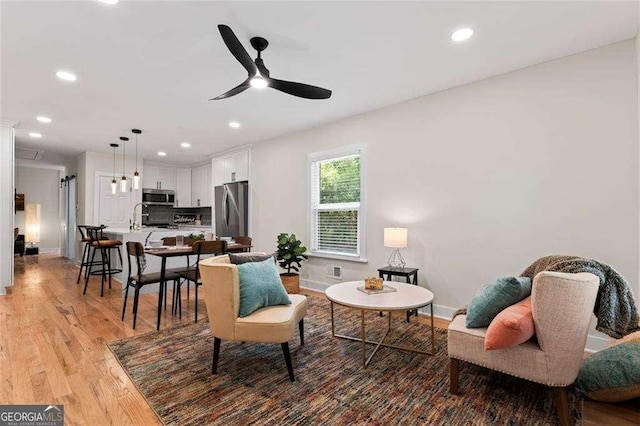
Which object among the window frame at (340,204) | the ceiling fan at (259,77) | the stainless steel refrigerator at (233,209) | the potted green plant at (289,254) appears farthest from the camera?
the stainless steel refrigerator at (233,209)

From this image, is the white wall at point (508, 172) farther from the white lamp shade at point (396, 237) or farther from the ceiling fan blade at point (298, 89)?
the ceiling fan blade at point (298, 89)

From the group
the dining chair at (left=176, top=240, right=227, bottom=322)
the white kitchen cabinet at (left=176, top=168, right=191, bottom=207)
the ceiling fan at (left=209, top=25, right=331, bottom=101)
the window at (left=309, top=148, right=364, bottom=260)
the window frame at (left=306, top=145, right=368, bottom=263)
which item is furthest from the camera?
the white kitchen cabinet at (left=176, top=168, right=191, bottom=207)

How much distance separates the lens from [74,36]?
246 centimetres

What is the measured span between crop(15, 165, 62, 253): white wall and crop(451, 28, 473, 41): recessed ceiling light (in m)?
11.0

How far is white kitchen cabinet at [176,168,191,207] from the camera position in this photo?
816 centimetres

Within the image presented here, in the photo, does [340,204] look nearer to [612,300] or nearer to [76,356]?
[612,300]

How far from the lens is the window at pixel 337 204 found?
4480mm

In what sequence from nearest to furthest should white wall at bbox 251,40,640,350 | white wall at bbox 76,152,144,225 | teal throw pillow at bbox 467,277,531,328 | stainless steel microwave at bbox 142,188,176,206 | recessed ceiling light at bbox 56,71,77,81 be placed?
teal throw pillow at bbox 467,277,531,328
white wall at bbox 251,40,640,350
recessed ceiling light at bbox 56,71,77,81
white wall at bbox 76,152,144,225
stainless steel microwave at bbox 142,188,176,206

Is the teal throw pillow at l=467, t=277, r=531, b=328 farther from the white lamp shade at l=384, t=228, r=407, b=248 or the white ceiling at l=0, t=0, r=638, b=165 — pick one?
the white ceiling at l=0, t=0, r=638, b=165

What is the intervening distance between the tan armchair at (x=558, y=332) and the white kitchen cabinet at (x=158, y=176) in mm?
8023

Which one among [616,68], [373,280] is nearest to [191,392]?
[373,280]

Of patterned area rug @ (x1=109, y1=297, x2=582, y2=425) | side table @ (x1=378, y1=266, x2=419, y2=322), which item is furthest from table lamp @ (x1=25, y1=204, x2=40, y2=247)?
side table @ (x1=378, y1=266, x2=419, y2=322)

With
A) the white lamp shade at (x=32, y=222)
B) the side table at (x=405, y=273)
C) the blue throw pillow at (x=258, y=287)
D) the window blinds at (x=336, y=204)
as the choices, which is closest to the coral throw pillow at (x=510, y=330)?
the blue throw pillow at (x=258, y=287)

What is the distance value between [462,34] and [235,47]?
175 centimetres
